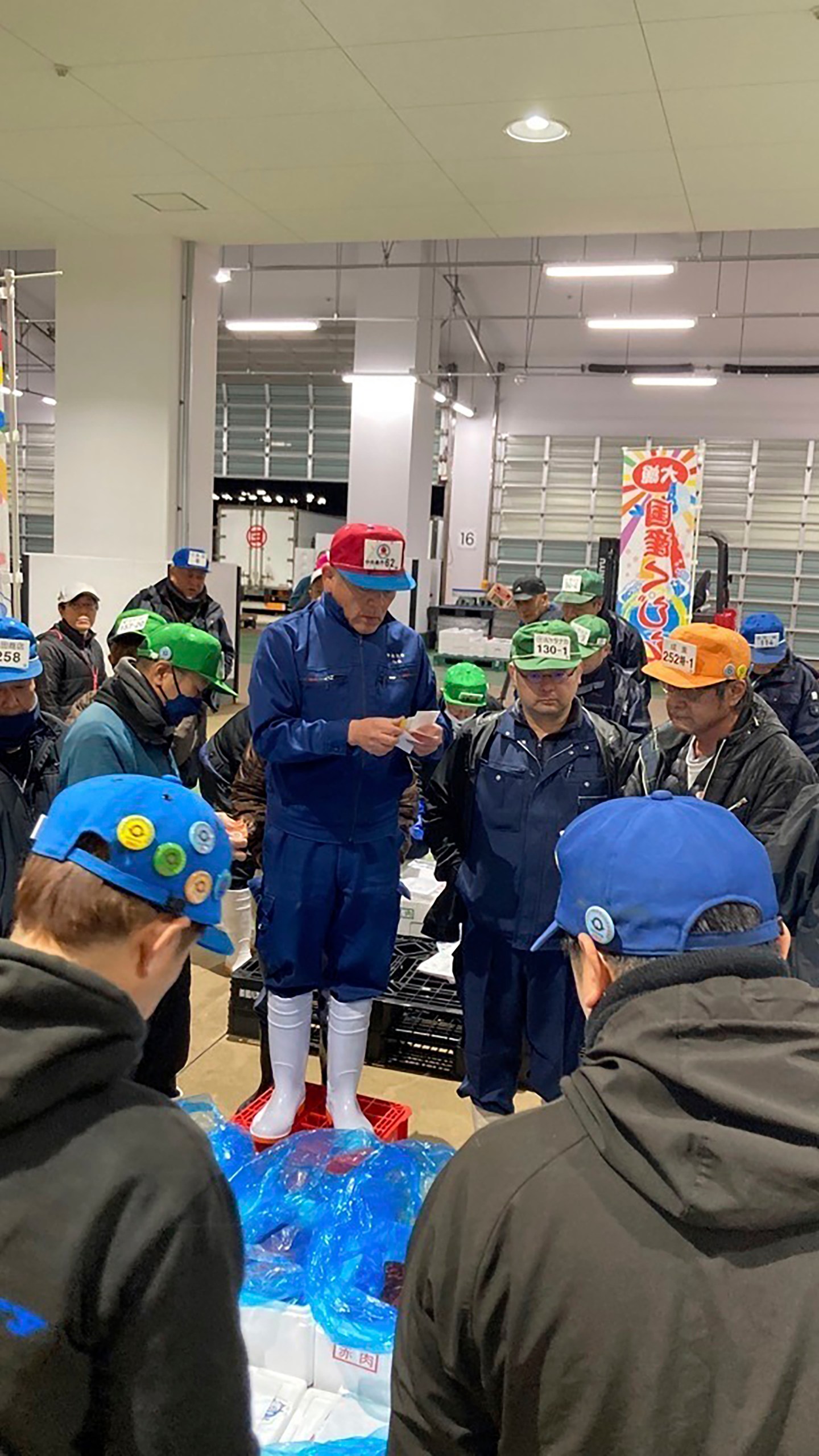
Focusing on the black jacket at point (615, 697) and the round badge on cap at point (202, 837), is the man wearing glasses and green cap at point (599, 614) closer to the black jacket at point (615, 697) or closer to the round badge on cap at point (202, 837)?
the black jacket at point (615, 697)

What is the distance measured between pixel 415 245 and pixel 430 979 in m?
12.3

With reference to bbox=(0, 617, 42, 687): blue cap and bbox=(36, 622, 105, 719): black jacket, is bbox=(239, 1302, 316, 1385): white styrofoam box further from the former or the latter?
bbox=(36, 622, 105, 719): black jacket

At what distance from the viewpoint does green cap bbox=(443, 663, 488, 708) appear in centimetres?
469

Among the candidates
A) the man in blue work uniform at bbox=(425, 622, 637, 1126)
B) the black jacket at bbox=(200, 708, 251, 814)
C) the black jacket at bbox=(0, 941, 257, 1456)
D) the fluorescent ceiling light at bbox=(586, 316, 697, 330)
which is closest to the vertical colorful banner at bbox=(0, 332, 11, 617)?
the black jacket at bbox=(200, 708, 251, 814)

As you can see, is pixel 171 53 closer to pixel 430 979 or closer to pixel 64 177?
pixel 64 177

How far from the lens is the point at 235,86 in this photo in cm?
504

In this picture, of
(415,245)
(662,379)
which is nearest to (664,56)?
(415,245)

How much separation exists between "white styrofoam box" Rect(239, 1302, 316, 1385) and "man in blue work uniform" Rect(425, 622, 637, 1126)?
932 millimetres

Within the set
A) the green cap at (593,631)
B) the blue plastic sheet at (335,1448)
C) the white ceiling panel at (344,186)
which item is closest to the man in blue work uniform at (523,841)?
the green cap at (593,631)

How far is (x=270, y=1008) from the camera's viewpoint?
3.16 m

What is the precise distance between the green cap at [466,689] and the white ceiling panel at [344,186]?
320 centimetres

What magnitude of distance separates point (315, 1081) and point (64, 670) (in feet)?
10.7

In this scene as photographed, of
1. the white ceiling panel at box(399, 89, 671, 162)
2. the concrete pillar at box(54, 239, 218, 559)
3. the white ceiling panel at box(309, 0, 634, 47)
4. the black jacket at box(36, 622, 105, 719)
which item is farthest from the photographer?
the concrete pillar at box(54, 239, 218, 559)

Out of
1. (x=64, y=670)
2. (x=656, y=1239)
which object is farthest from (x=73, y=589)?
(x=656, y=1239)
